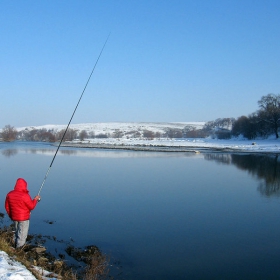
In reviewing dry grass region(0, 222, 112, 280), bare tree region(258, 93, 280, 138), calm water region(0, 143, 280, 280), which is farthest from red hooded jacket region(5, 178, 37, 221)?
bare tree region(258, 93, 280, 138)

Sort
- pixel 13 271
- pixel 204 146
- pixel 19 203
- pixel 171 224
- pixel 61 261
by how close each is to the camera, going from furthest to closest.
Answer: pixel 204 146
pixel 171 224
pixel 61 261
pixel 19 203
pixel 13 271

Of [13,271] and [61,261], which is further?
[61,261]

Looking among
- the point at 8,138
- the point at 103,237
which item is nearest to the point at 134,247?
the point at 103,237

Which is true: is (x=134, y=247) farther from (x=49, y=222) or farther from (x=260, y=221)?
(x=260, y=221)

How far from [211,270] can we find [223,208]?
14.3 feet

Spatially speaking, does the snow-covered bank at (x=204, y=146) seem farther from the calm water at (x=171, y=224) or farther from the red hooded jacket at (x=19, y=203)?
the red hooded jacket at (x=19, y=203)

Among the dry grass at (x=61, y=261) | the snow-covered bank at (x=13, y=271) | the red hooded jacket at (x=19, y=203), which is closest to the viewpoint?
the snow-covered bank at (x=13, y=271)

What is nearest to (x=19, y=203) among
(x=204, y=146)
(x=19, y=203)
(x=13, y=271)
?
(x=19, y=203)

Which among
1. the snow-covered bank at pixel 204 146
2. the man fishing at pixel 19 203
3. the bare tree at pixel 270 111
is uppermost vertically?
the bare tree at pixel 270 111

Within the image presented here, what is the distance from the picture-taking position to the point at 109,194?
1119 cm

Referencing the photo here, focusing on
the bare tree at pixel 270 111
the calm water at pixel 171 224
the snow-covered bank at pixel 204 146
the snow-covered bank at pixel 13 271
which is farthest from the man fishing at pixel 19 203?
the bare tree at pixel 270 111

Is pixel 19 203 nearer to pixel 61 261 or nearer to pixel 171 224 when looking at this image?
pixel 61 261

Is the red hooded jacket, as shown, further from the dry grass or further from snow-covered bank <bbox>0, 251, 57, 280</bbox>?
snow-covered bank <bbox>0, 251, 57, 280</bbox>

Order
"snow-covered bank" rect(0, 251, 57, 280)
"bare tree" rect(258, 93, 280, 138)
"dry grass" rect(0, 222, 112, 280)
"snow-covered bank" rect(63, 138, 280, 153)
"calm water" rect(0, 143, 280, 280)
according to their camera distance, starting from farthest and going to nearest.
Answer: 1. "bare tree" rect(258, 93, 280, 138)
2. "snow-covered bank" rect(63, 138, 280, 153)
3. "calm water" rect(0, 143, 280, 280)
4. "dry grass" rect(0, 222, 112, 280)
5. "snow-covered bank" rect(0, 251, 57, 280)
